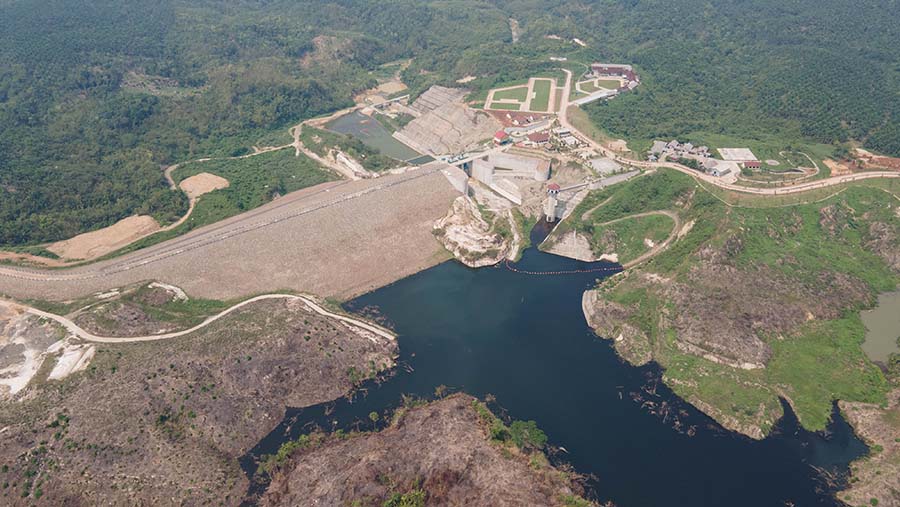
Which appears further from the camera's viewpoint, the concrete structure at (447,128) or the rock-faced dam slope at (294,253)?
the concrete structure at (447,128)

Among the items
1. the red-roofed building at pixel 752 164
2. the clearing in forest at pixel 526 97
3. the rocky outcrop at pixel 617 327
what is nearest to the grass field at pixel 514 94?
the clearing in forest at pixel 526 97

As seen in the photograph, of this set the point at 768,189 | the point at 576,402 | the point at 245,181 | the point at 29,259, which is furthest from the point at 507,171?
the point at 29,259

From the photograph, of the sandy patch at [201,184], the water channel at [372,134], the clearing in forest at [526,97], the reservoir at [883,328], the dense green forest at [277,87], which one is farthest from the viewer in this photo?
the clearing in forest at [526,97]

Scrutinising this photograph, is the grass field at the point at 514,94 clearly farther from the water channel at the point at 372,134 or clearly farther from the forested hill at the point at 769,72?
the water channel at the point at 372,134

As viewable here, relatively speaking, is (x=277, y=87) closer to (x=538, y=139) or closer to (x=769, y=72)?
(x=538, y=139)

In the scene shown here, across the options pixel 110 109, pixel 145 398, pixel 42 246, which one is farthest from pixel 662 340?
pixel 110 109
